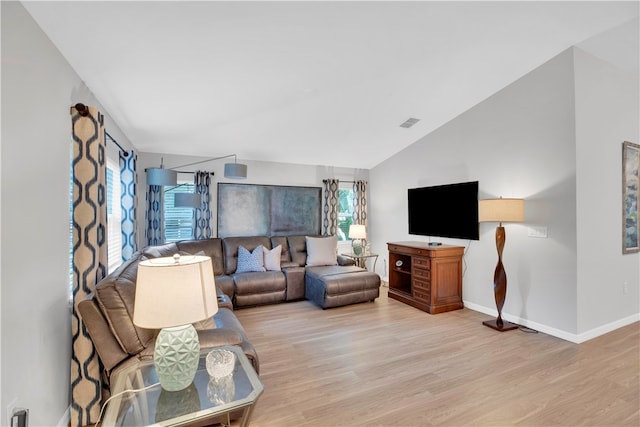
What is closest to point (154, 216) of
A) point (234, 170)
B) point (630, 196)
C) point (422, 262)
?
point (234, 170)

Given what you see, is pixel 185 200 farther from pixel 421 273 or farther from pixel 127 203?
pixel 421 273

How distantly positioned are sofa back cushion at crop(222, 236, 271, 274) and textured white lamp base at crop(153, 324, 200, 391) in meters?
3.29

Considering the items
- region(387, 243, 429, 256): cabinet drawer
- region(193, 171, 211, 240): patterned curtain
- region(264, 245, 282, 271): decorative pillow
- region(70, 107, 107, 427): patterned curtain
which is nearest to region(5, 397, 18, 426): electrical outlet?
region(70, 107, 107, 427): patterned curtain

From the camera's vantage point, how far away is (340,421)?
A: 1993 mm

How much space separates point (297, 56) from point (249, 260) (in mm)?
3134

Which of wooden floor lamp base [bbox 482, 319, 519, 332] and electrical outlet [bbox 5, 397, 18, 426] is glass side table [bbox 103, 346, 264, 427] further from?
wooden floor lamp base [bbox 482, 319, 519, 332]

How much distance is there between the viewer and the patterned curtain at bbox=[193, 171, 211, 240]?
16.2ft

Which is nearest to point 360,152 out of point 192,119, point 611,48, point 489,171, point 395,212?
point 395,212

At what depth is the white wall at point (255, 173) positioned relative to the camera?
15.6 feet

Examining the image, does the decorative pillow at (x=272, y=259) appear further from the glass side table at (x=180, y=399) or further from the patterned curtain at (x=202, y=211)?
the glass side table at (x=180, y=399)

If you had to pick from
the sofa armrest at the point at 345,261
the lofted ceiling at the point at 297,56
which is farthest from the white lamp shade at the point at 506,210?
the sofa armrest at the point at 345,261

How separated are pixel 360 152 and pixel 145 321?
466 cm

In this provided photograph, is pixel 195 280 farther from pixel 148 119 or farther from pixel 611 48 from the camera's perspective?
pixel 611 48

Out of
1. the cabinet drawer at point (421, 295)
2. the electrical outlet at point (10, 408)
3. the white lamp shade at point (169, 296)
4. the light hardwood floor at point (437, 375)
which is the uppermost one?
the white lamp shade at point (169, 296)
